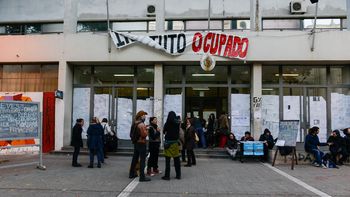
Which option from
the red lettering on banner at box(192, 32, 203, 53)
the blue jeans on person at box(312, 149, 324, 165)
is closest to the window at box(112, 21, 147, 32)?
the red lettering on banner at box(192, 32, 203, 53)

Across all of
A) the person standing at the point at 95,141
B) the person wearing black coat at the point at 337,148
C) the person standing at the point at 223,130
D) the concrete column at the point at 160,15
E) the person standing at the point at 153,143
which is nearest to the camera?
the person standing at the point at 153,143

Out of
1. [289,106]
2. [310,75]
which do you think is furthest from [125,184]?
[310,75]

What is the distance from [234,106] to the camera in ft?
54.7

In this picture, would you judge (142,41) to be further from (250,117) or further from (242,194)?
(242,194)

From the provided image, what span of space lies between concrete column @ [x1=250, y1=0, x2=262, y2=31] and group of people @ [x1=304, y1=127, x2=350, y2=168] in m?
5.47

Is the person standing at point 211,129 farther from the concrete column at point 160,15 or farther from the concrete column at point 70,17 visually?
the concrete column at point 70,17

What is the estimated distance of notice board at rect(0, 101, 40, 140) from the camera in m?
10.8

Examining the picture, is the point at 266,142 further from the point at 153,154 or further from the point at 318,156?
the point at 153,154

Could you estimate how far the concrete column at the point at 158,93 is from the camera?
53.6 feet

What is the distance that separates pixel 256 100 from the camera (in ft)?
52.6

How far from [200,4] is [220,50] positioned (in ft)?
8.47

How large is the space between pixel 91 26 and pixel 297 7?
364 inches

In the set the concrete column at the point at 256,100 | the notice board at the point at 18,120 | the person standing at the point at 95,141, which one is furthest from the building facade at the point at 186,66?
the notice board at the point at 18,120

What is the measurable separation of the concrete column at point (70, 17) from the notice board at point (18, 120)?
6.37m
